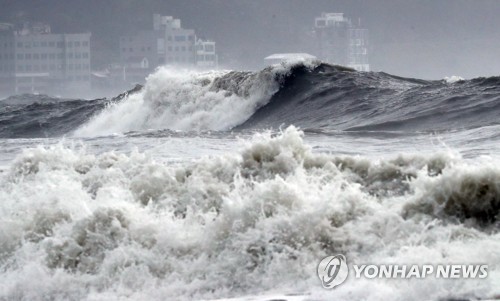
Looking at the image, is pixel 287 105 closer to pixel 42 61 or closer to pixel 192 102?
pixel 192 102

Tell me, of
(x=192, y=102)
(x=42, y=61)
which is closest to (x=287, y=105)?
(x=192, y=102)

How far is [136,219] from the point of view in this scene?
632 cm

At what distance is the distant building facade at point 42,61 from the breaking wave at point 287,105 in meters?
81.7

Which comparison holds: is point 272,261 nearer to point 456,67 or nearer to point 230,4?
point 456,67

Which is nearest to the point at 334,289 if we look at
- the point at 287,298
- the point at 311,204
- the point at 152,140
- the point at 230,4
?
the point at 287,298

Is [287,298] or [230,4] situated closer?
[287,298]

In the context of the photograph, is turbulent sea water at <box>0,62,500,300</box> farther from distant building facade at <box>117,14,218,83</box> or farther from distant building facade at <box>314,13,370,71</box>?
distant building facade at <box>314,13,370,71</box>

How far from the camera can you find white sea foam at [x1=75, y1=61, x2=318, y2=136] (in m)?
19.0

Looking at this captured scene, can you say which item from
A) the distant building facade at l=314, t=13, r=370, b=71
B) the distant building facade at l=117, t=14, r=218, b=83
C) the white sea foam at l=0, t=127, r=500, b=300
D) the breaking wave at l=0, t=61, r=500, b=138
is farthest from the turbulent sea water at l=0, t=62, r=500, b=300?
the distant building facade at l=314, t=13, r=370, b=71

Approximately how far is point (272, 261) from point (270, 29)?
128 m

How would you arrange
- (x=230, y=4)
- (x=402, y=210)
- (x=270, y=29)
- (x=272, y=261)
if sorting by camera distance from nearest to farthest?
(x=272, y=261) → (x=402, y=210) → (x=270, y=29) → (x=230, y=4)

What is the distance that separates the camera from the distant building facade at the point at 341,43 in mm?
112312

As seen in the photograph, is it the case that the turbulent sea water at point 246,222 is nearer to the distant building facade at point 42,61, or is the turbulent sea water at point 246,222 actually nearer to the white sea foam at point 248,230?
the white sea foam at point 248,230

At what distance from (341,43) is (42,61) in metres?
38.3
